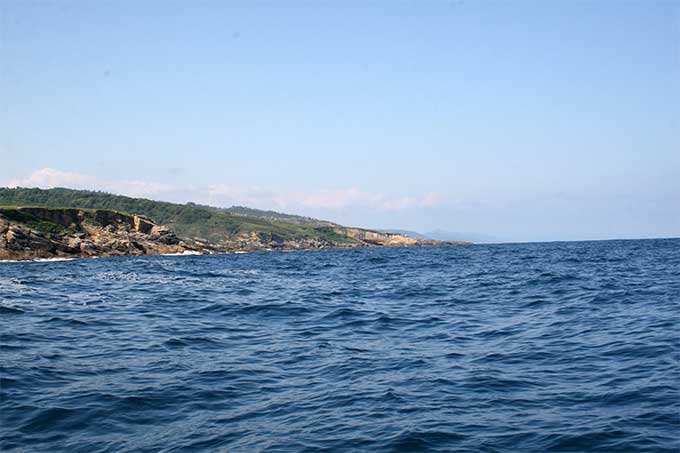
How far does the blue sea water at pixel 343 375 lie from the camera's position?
34.9 ft

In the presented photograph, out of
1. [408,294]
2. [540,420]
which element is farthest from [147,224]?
[540,420]

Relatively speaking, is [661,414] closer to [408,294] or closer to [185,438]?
[185,438]

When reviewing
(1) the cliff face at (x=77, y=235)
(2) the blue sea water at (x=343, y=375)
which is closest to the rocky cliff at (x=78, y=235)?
(1) the cliff face at (x=77, y=235)

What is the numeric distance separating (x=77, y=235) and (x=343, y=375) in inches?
4596

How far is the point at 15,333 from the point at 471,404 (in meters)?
16.2

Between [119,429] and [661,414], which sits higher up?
[661,414]

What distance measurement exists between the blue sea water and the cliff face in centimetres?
8280

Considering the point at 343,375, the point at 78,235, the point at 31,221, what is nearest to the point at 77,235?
the point at 78,235

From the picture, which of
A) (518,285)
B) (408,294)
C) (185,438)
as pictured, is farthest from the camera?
(518,285)

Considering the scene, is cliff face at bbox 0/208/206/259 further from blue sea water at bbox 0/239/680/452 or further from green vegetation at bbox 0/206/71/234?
blue sea water at bbox 0/239/680/452

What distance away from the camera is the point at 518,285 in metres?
36.8

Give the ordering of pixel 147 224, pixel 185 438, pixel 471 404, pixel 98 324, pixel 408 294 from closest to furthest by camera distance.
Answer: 1. pixel 185 438
2. pixel 471 404
3. pixel 98 324
4. pixel 408 294
5. pixel 147 224

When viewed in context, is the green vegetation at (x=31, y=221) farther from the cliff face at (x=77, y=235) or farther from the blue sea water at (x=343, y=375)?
the blue sea water at (x=343, y=375)

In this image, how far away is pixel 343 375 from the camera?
14930 millimetres
